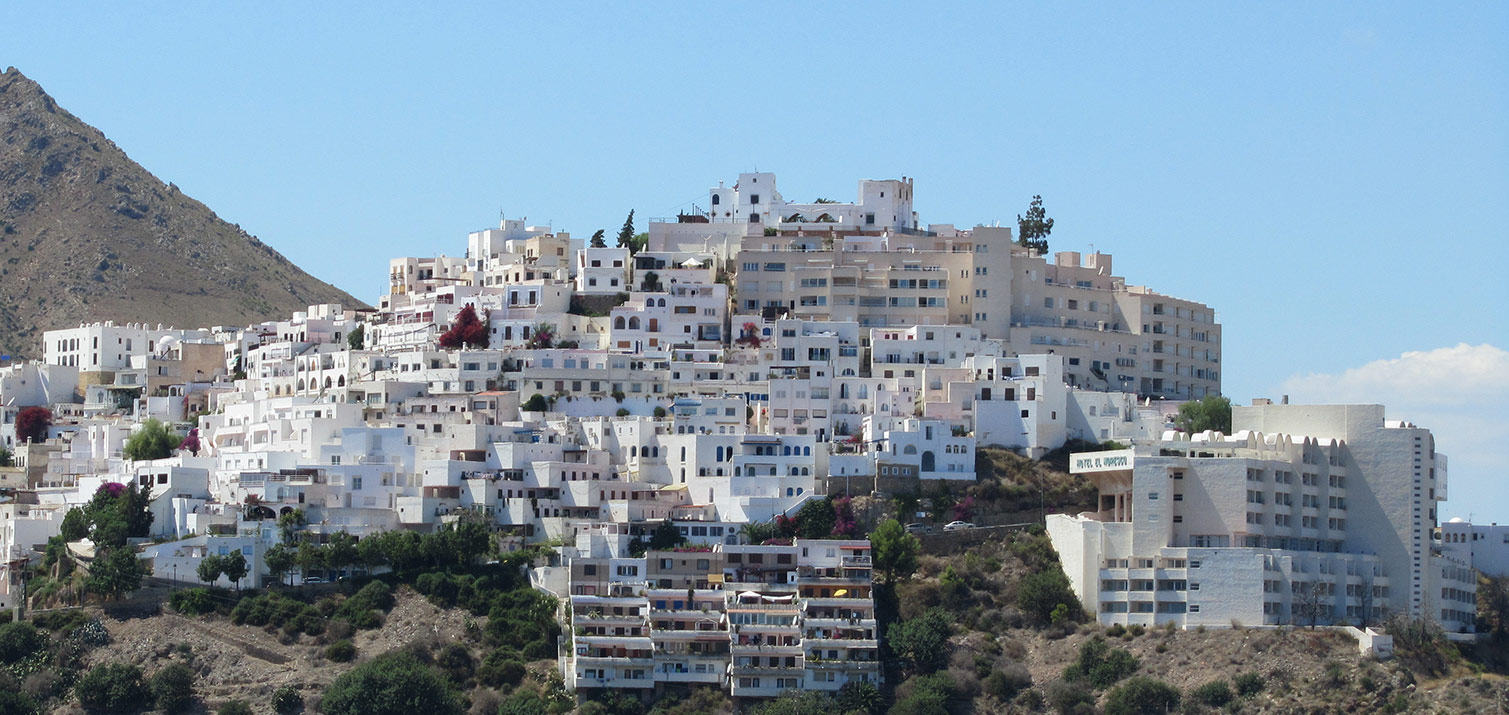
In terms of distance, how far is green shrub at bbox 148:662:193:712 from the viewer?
72250mm

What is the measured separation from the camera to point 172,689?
7225cm

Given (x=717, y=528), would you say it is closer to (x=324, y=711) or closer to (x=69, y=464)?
(x=324, y=711)

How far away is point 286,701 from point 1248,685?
1046 inches

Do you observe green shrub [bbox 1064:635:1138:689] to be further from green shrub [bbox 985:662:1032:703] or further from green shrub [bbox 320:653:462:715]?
green shrub [bbox 320:653:462:715]

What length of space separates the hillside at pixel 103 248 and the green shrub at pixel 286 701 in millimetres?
54454

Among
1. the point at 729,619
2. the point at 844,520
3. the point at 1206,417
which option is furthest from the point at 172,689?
the point at 1206,417

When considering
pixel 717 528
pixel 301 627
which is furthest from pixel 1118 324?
pixel 301 627

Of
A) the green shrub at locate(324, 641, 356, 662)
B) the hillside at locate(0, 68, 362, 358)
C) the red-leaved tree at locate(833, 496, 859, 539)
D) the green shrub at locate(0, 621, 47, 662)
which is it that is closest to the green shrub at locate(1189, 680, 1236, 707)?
the red-leaved tree at locate(833, 496, 859, 539)

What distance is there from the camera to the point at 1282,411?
80250 millimetres

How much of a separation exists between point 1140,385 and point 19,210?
231ft

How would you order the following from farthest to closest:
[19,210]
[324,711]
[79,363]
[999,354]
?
[19,210] < [79,363] < [999,354] < [324,711]

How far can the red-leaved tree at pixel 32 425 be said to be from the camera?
95312 mm

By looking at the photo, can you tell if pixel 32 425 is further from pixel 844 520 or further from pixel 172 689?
pixel 844 520

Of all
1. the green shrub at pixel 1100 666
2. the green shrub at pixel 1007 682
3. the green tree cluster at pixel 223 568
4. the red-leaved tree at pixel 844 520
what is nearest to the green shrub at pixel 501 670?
the green tree cluster at pixel 223 568
